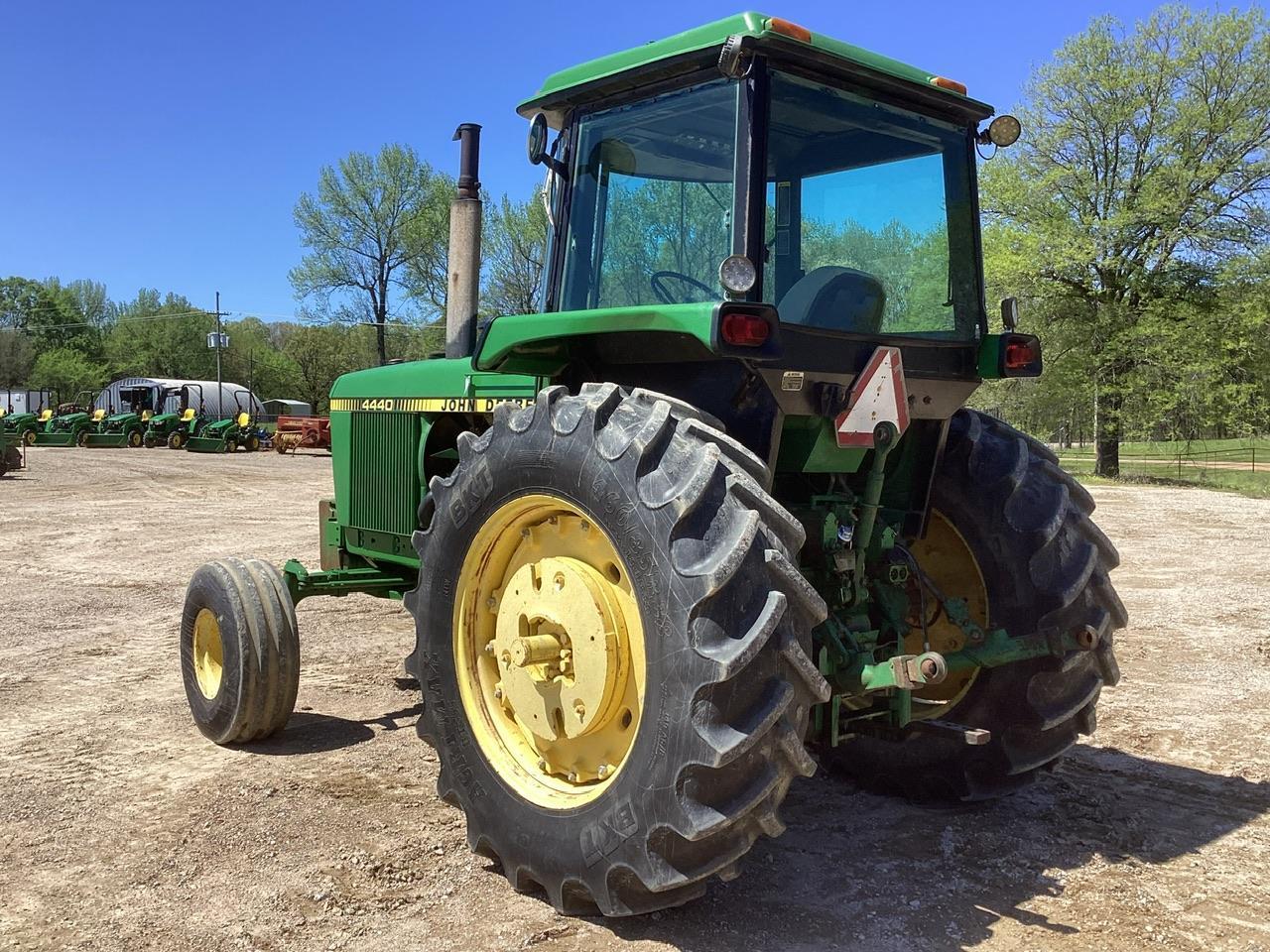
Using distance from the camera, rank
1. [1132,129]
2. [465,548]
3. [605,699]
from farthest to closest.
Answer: [1132,129]
[465,548]
[605,699]

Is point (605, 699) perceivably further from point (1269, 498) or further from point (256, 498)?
point (1269, 498)

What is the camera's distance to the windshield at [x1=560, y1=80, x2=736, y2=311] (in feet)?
11.3

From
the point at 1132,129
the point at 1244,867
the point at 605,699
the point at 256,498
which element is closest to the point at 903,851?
the point at 1244,867

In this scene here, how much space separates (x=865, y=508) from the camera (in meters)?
3.62

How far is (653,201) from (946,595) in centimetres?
192

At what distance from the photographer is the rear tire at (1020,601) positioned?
12.6 feet

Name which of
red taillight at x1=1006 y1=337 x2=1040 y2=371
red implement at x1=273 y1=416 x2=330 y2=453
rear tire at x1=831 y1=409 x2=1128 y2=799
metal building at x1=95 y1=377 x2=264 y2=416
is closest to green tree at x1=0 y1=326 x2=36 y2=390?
metal building at x1=95 y1=377 x2=264 y2=416

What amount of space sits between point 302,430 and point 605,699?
33.1m

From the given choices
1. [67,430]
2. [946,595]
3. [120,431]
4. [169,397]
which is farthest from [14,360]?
[946,595]

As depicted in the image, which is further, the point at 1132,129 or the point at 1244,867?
the point at 1132,129

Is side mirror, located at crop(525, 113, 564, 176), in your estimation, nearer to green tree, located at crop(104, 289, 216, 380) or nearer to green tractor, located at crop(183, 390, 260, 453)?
green tractor, located at crop(183, 390, 260, 453)

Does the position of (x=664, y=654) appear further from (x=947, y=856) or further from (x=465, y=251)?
(x=465, y=251)

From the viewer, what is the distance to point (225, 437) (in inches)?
1351

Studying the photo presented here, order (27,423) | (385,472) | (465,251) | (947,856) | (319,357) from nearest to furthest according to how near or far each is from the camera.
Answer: (947,856) < (465,251) < (385,472) < (27,423) < (319,357)
